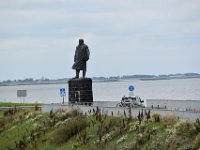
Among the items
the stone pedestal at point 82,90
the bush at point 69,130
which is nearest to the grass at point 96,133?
the bush at point 69,130

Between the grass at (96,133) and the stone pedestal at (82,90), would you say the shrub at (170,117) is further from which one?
the stone pedestal at (82,90)

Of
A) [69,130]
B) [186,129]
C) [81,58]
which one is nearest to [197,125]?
[186,129]

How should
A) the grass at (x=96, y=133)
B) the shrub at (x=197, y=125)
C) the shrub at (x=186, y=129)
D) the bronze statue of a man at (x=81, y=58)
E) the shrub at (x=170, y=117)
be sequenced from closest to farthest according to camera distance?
the shrub at (x=197, y=125) → the shrub at (x=186, y=129) → the grass at (x=96, y=133) → the shrub at (x=170, y=117) → the bronze statue of a man at (x=81, y=58)

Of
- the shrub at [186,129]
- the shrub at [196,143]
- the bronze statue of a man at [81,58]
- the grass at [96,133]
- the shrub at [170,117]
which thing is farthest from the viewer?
the bronze statue of a man at [81,58]

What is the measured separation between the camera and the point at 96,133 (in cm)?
2916

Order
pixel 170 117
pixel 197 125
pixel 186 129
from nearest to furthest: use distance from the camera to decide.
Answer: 1. pixel 197 125
2. pixel 186 129
3. pixel 170 117

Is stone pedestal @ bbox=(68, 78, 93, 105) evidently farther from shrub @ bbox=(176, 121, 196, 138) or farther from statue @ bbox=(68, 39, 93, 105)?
shrub @ bbox=(176, 121, 196, 138)

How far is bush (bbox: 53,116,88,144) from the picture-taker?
30964mm

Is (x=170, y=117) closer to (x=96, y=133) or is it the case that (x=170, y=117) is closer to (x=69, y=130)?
(x=96, y=133)

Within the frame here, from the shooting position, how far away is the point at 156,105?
40.0 m

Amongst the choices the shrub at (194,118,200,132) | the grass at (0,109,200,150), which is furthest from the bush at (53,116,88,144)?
the shrub at (194,118,200,132)

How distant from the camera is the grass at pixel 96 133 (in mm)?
23562

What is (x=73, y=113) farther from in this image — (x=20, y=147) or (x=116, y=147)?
(x=116, y=147)

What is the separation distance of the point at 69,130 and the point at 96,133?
7.60 feet
